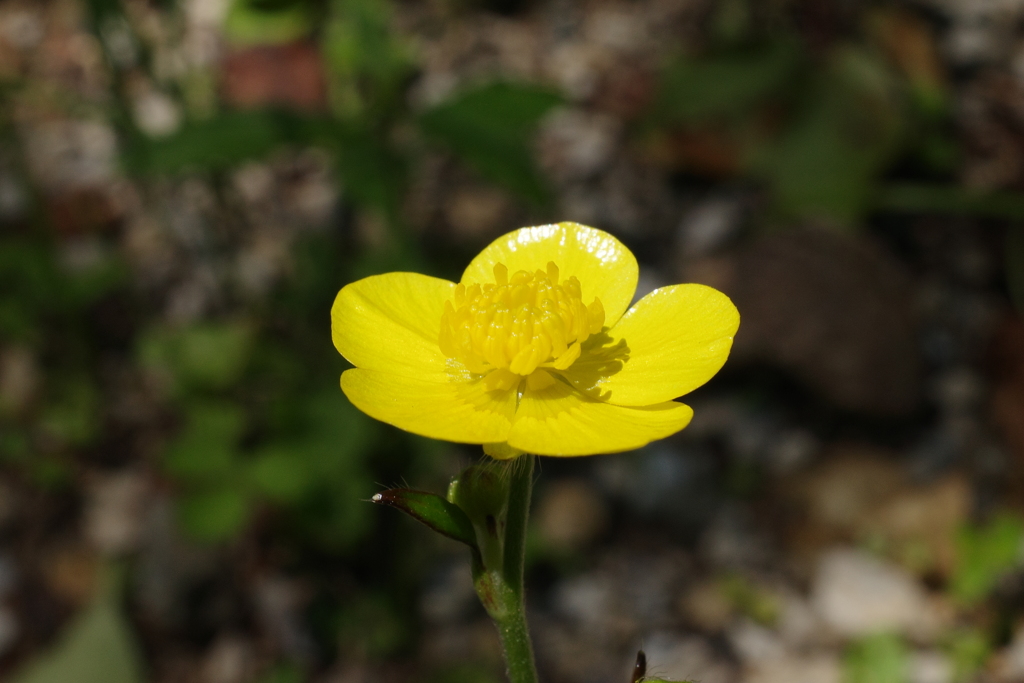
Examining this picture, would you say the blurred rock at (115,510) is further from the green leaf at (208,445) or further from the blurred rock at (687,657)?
the blurred rock at (687,657)

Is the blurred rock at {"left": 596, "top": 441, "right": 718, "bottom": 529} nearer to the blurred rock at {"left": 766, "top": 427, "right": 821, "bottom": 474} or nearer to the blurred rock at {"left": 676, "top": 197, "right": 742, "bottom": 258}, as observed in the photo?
the blurred rock at {"left": 766, "top": 427, "right": 821, "bottom": 474}

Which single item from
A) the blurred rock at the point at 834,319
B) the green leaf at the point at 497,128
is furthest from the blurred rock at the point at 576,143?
the green leaf at the point at 497,128

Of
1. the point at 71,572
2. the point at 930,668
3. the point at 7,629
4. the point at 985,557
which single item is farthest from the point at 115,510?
the point at 985,557

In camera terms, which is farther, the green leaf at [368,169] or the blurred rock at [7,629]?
the blurred rock at [7,629]

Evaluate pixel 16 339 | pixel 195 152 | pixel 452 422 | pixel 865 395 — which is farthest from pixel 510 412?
pixel 16 339

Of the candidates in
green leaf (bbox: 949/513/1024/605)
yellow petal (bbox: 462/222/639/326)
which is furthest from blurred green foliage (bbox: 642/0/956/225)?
yellow petal (bbox: 462/222/639/326)

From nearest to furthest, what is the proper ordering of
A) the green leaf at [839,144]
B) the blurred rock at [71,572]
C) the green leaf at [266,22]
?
the blurred rock at [71,572] < the green leaf at [839,144] < the green leaf at [266,22]

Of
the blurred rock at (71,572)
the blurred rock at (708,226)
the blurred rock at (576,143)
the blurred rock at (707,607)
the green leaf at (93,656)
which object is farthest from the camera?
the blurred rock at (576,143)
